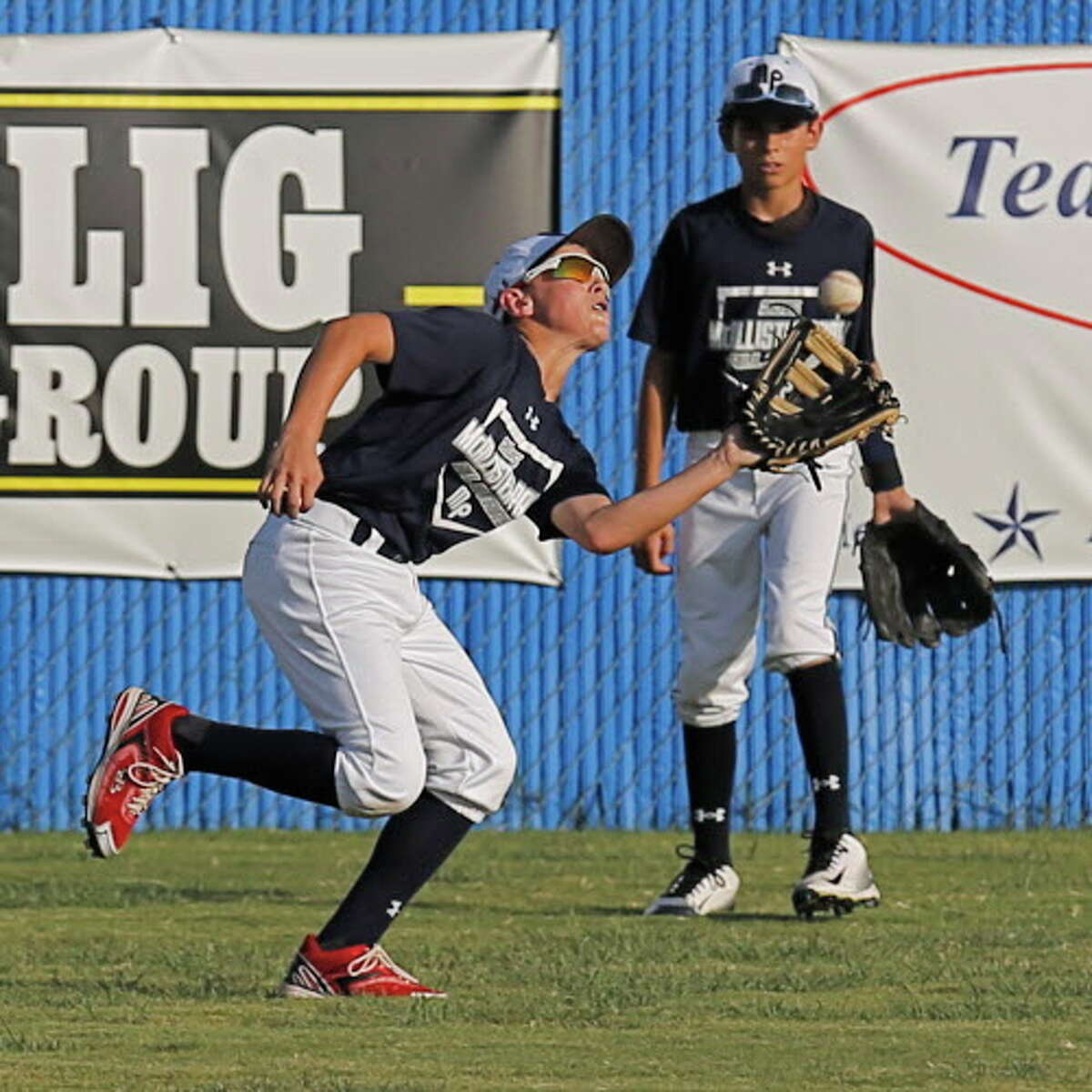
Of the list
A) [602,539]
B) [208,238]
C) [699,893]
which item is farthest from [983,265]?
[602,539]

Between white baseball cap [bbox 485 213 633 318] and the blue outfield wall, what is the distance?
10.3 feet

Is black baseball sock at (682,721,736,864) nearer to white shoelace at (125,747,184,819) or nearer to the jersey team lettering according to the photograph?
the jersey team lettering

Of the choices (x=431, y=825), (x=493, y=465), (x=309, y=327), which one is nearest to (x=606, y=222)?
(x=493, y=465)

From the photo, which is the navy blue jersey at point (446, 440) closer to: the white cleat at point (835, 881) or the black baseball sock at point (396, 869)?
the black baseball sock at point (396, 869)

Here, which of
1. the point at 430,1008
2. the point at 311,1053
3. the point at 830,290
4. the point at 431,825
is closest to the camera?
the point at 311,1053

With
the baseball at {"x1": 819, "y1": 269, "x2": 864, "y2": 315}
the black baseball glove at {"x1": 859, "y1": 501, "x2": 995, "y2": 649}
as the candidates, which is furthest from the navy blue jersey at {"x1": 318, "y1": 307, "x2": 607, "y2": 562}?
the black baseball glove at {"x1": 859, "y1": 501, "x2": 995, "y2": 649}

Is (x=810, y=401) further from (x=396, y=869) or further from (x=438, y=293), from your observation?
(x=438, y=293)

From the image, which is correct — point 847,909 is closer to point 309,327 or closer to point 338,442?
point 338,442

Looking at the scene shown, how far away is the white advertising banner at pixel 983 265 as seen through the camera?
30.7 feet

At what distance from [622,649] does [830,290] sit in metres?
2.64

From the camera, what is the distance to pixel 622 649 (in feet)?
31.1

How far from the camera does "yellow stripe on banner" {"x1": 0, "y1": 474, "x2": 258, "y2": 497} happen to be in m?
9.38

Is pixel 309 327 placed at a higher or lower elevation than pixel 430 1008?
higher

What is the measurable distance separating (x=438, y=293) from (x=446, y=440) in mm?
3578
